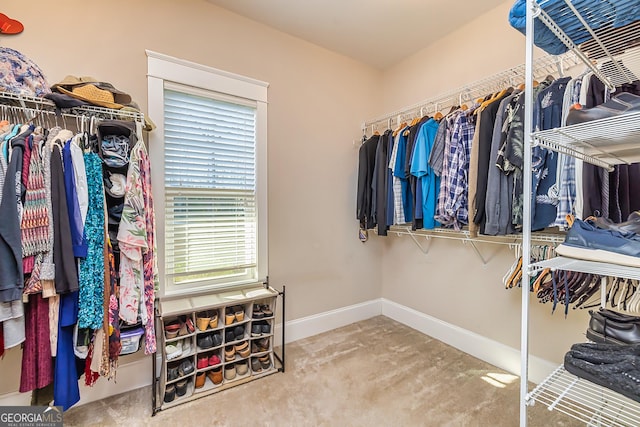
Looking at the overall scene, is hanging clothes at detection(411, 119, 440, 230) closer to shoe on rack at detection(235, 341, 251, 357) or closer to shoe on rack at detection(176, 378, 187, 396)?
shoe on rack at detection(235, 341, 251, 357)

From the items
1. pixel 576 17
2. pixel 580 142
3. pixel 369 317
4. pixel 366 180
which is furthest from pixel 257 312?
pixel 576 17

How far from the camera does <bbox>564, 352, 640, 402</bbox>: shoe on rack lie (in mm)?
750

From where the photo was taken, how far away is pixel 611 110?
0.85 m

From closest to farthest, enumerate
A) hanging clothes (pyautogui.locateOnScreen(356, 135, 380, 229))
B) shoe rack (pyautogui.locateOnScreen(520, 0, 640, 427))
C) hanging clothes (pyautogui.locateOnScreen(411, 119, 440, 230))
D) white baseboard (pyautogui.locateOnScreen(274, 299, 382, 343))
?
shoe rack (pyautogui.locateOnScreen(520, 0, 640, 427))
hanging clothes (pyautogui.locateOnScreen(411, 119, 440, 230))
white baseboard (pyautogui.locateOnScreen(274, 299, 382, 343))
hanging clothes (pyautogui.locateOnScreen(356, 135, 380, 229))

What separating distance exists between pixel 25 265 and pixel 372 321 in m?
2.60

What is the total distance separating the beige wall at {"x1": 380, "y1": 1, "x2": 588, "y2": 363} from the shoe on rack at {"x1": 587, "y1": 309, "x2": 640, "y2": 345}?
0.86 metres

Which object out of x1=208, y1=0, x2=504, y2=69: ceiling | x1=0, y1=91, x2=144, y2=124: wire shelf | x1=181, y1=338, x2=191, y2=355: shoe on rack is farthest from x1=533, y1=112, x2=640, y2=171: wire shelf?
x1=181, y1=338, x2=191, y2=355: shoe on rack

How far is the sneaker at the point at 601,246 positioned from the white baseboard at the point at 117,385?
238 centimetres

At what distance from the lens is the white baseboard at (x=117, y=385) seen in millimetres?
1551

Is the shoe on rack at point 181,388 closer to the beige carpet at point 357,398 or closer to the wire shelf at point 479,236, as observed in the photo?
the beige carpet at point 357,398

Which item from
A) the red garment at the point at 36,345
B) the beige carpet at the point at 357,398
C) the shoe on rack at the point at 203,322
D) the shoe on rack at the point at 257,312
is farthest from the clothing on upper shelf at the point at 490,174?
the red garment at the point at 36,345

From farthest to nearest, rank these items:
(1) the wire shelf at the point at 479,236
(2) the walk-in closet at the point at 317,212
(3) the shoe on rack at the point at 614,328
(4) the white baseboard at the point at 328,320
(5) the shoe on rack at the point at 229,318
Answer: (4) the white baseboard at the point at 328,320
(5) the shoe on rack at the point at 229,318
(1) the wire shelf at the point at 479,236
(2) the walk-in closet at the point at 317,212
(3) the shoe on rack at the point at 614,328

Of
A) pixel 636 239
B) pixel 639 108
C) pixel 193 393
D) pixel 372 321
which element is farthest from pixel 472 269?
pixel 193 393

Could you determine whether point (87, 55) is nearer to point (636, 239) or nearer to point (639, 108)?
point (639, 108)
